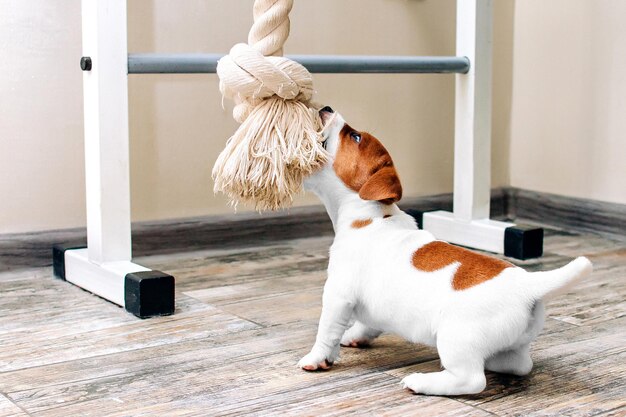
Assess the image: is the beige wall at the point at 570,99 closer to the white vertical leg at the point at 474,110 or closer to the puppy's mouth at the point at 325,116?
the white vertical leg at the point at 474,110

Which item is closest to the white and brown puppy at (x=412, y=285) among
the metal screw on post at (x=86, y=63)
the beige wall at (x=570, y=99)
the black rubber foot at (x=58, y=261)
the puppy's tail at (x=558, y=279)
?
the puppy's tail at (x=558, y=279)

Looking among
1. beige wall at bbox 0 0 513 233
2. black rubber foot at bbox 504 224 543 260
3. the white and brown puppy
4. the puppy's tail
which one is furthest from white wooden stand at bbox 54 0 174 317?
black rubber foot at bbox 504 224 543 260

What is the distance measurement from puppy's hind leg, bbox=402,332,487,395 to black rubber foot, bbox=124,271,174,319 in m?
0.52

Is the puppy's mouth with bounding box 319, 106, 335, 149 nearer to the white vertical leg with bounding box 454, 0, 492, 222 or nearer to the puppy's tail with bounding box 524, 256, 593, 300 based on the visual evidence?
the puppy's tail with bounding box 524, 256, 593, 300

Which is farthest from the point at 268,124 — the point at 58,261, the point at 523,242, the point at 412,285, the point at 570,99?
the point at 570,99

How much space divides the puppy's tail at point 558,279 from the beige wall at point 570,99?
3.82 ft

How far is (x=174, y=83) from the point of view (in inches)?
74.7

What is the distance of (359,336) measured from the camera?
4.17ft

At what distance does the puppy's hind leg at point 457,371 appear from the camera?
1.03 m

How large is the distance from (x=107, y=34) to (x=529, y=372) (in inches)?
33.7

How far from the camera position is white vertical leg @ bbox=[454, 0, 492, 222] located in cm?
193

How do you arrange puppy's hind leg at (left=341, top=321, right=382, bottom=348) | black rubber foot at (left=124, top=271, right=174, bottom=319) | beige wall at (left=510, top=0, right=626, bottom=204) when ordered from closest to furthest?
puppy's hind leg at (left=341, top=321, right=382, bottom=348) → black rubber foot at (left=124, top=271, right=174, bottom=319) → beige wall at (left=510, top=0, right=626, bottom=204)

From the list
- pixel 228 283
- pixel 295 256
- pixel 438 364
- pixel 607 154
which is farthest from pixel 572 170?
pixel 438 364

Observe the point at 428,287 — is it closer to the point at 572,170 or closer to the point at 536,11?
the point at 572,170
